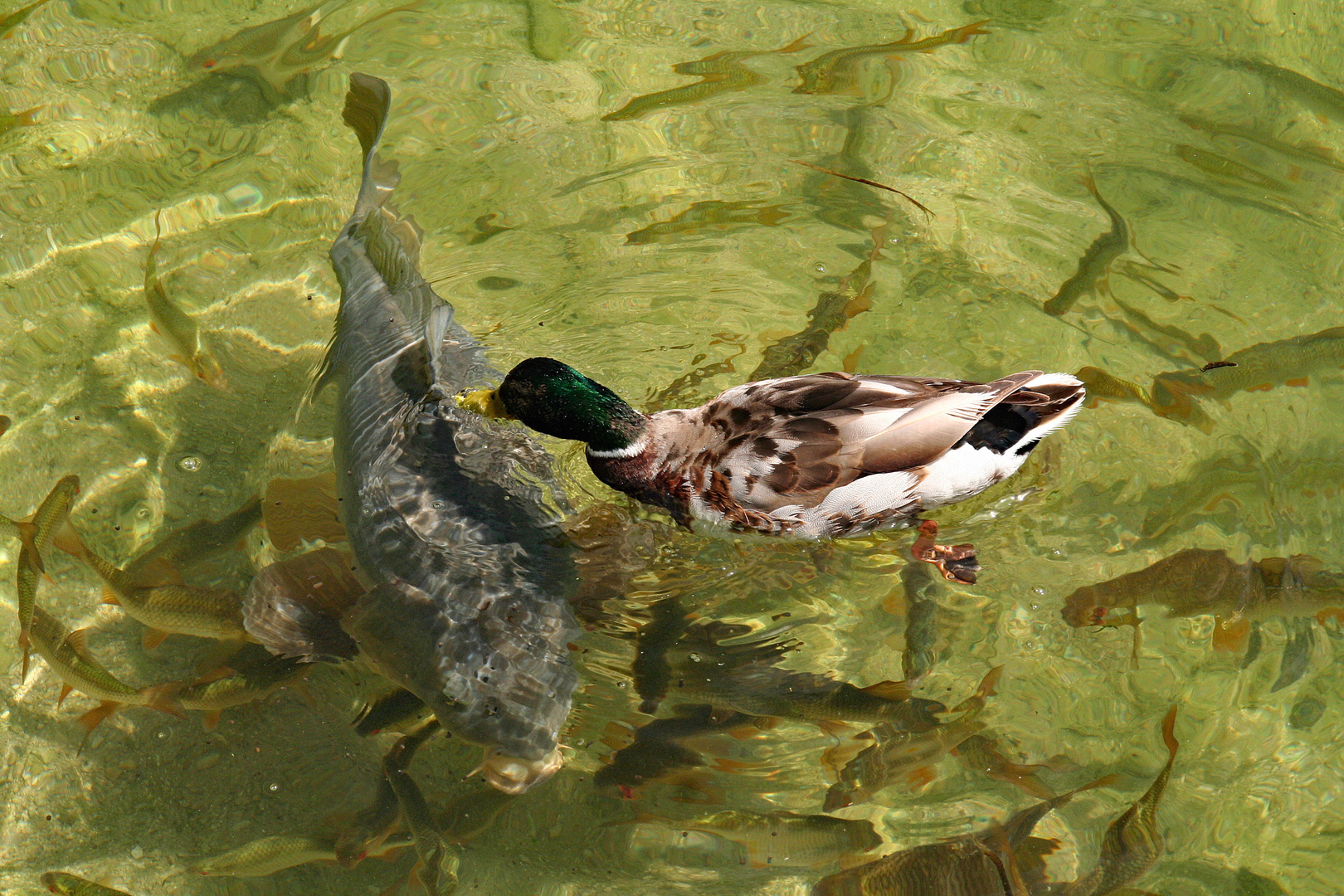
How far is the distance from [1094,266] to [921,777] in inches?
96.0

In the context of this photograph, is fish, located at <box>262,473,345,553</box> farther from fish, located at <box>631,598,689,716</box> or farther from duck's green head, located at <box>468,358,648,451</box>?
fish, located at <box>631,598,689,716</box>

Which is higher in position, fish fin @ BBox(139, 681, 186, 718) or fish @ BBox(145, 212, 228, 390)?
fish @ BBox(145, 212, 228, 390)

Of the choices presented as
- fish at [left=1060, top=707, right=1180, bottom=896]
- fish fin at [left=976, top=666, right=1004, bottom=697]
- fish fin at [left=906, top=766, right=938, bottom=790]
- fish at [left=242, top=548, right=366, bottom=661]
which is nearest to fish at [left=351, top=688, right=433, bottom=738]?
fish at [left=242, top=548, right=366, bottom=661]

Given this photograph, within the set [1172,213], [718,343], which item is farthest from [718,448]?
[1172,213]

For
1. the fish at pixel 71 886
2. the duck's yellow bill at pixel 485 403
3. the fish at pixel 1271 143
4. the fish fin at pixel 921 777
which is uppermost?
the fish at pixel 1271 143

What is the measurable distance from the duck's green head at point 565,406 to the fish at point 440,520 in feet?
0.79

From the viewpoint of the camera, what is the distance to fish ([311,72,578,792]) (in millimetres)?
3514

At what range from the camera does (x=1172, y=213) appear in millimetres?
4914

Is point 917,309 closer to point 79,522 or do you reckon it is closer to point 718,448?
point 718,448

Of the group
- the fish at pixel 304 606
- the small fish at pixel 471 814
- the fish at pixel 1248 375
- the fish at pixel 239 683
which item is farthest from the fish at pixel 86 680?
the fish at pixel 1248 375

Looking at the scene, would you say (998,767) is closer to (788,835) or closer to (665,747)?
(788,835)

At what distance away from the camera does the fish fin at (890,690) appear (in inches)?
135

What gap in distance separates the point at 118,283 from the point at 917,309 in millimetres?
3580

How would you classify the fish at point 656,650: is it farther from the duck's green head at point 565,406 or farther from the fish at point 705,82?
the fish at point 705,82
